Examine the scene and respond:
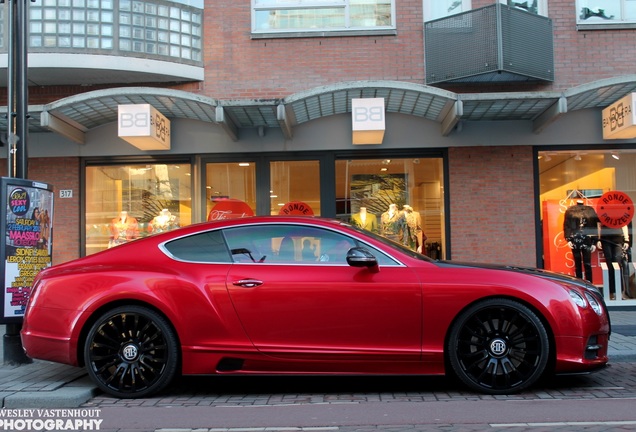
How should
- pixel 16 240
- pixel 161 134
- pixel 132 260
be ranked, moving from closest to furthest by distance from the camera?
pixel 132 260 → pixel 16 240 → pixel 161 134

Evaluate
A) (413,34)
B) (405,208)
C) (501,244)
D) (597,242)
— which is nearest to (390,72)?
(413,34)

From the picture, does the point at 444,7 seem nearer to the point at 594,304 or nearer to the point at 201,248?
the point at 594,304

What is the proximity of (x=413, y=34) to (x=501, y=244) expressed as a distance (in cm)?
402

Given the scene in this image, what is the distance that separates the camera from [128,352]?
5.44 m

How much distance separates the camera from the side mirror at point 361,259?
5320 millimetres

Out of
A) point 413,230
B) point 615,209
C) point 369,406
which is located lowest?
point 369,406

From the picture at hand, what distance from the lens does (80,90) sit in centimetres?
1144

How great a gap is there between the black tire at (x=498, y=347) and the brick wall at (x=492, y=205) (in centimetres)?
589

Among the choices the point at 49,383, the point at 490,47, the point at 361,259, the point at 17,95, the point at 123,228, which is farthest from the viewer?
the point at 123,228

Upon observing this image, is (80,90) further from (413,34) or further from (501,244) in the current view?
(501,244)

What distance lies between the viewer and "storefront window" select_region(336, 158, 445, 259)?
37.8ft

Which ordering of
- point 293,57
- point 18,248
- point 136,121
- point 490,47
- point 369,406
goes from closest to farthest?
point 369,406
point 18,248
point 136,121
point 490,47
point 293,57

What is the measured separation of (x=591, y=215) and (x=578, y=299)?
6.87m

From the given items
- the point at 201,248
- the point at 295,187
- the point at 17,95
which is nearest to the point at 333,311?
the point at 201,248
